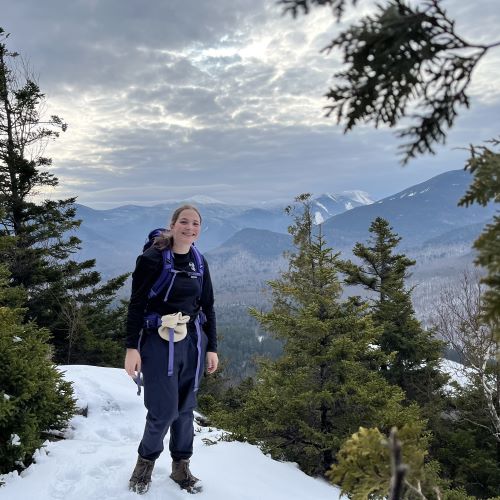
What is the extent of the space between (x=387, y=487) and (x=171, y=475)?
2.97m

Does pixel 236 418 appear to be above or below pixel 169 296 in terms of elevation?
below

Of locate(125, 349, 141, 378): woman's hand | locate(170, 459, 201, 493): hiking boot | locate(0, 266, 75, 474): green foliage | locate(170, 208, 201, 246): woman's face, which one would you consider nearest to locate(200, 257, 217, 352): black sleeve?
locate(170, 208, 201, 246): woman's face

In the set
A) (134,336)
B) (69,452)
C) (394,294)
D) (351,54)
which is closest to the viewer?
(351,54)

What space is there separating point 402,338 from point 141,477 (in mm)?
14288

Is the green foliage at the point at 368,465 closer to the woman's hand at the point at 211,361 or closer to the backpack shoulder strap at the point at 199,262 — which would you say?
the backpack shoulder strap at the point at 199,262

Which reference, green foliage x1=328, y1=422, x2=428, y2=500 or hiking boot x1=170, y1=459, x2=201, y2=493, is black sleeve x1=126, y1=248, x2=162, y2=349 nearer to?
hiking boot x1=170, y1=459, x2=201, y2=493

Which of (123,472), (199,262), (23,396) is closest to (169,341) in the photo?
(199,262)

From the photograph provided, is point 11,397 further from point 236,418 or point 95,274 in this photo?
point 95,274

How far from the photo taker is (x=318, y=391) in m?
8.52

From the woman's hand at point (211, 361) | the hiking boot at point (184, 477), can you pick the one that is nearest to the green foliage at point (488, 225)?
the woman's hand at point (211, 361)

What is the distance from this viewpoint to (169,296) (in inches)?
150

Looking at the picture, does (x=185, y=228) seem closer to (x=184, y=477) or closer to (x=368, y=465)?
(x=184, y=477)

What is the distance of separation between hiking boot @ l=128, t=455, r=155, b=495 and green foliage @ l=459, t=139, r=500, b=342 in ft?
11.2

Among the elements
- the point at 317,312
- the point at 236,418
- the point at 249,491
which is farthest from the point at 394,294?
the point at 249,491
